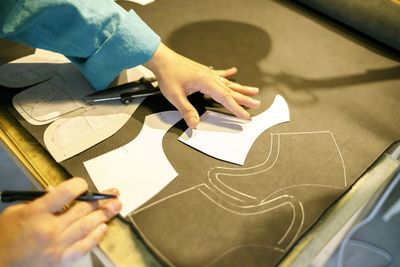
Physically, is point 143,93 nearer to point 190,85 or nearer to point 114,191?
point 190,85

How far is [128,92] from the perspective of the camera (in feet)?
1.75

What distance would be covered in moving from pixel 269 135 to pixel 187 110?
14 cm

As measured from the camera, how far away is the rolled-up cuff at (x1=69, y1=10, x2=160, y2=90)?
512 mm

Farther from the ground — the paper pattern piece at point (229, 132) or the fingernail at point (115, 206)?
the paper pattern piece at point (229, 132)

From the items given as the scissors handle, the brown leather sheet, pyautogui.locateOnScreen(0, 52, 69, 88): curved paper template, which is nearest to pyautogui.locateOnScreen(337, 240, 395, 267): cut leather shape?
the brown leather sheet

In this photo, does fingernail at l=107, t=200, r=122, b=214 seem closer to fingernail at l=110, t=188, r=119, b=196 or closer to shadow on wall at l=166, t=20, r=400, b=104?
fingernail at l=110, t=188, r=119, b=196

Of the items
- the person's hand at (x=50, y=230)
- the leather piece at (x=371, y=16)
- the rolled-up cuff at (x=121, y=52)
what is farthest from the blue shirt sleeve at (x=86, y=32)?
the leather piece at (x=371, y=16)

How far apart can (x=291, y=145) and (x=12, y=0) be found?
0.48m

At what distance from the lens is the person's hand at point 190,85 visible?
0.52 metres

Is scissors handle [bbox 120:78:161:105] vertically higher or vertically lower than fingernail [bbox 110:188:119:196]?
higher

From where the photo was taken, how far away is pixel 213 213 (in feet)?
1.32

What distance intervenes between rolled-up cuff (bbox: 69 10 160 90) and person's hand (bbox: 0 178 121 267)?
0.71 feet

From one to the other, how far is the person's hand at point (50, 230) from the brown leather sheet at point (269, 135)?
0.17 ft

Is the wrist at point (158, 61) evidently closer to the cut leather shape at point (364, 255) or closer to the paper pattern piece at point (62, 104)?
the paper pattern piece at point (62, 104)
